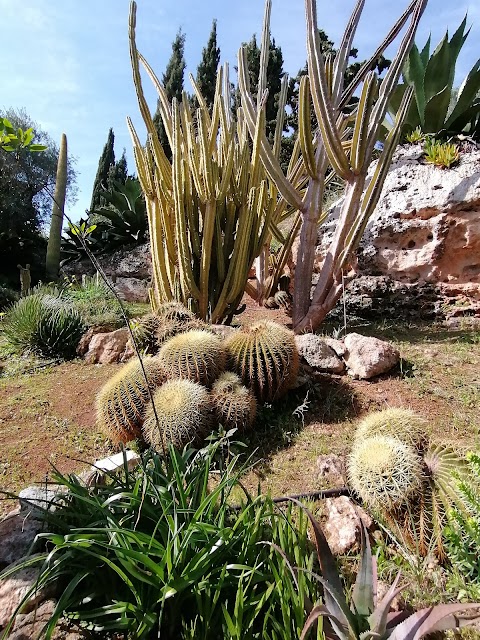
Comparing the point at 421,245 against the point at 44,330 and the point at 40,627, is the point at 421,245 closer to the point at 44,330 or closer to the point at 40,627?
the point at 44,330

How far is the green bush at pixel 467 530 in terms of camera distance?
5.21ft

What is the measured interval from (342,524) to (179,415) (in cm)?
116

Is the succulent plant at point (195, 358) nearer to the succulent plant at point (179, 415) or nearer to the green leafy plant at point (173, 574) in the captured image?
the succulent plant at point (179, 415)

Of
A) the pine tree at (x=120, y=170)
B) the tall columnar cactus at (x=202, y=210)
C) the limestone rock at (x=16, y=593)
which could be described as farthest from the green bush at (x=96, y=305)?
the pine tree at (x=120, y=170)

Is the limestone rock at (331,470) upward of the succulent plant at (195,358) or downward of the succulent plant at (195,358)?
downward

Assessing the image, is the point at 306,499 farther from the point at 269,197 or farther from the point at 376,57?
the point at 376,57

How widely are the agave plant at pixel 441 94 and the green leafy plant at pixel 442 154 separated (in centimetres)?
43

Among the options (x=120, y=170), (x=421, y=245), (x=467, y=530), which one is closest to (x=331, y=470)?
(x=467, y=530)

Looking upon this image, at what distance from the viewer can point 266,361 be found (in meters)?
3.09

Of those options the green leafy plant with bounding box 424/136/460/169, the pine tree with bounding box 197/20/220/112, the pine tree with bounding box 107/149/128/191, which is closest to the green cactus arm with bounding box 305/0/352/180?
the green leafy plant with bounding box 424/136/460/169

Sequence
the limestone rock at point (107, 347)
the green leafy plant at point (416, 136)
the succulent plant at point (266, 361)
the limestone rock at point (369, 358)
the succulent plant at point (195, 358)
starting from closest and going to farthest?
the succulent plant at point (195, 358) → the succulent plant at point (266, 361) → the limestone rock at point (369, 358) → the limestone rock at point (107, 347) → the green leafy plant at point (416, 136)

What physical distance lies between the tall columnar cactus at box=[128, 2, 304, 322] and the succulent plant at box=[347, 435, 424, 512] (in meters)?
2.75

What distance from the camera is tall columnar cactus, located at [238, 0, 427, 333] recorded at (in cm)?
401

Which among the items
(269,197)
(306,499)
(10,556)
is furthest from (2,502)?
(269,197)
